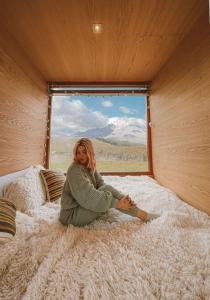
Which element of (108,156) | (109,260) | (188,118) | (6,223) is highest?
(188,118)

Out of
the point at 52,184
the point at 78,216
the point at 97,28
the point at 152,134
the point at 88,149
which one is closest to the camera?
the point at 78,216

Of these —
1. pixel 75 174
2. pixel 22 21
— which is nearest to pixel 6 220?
pixel 75 174

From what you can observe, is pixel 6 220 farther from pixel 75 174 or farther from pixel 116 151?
pixel 116 151

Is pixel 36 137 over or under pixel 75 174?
over

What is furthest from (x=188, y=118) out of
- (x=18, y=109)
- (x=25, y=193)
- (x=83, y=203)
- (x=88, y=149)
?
(x=18, y=109)

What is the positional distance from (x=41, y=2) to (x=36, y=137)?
1.65 m

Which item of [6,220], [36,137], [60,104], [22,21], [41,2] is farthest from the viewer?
[60,104]

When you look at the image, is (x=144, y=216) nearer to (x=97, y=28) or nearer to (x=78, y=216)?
(x=78, y=216)

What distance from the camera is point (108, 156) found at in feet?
10.3

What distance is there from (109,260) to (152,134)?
248 cm

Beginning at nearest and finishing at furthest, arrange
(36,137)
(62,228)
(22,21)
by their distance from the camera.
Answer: (62,228), (22,21), (36,137)

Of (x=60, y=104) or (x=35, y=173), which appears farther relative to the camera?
(x=60, y=104)

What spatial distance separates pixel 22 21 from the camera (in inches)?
61.9

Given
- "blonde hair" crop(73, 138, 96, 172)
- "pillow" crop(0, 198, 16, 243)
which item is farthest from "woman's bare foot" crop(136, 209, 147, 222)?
"pillow" crop(0, 198, 16, 243)
